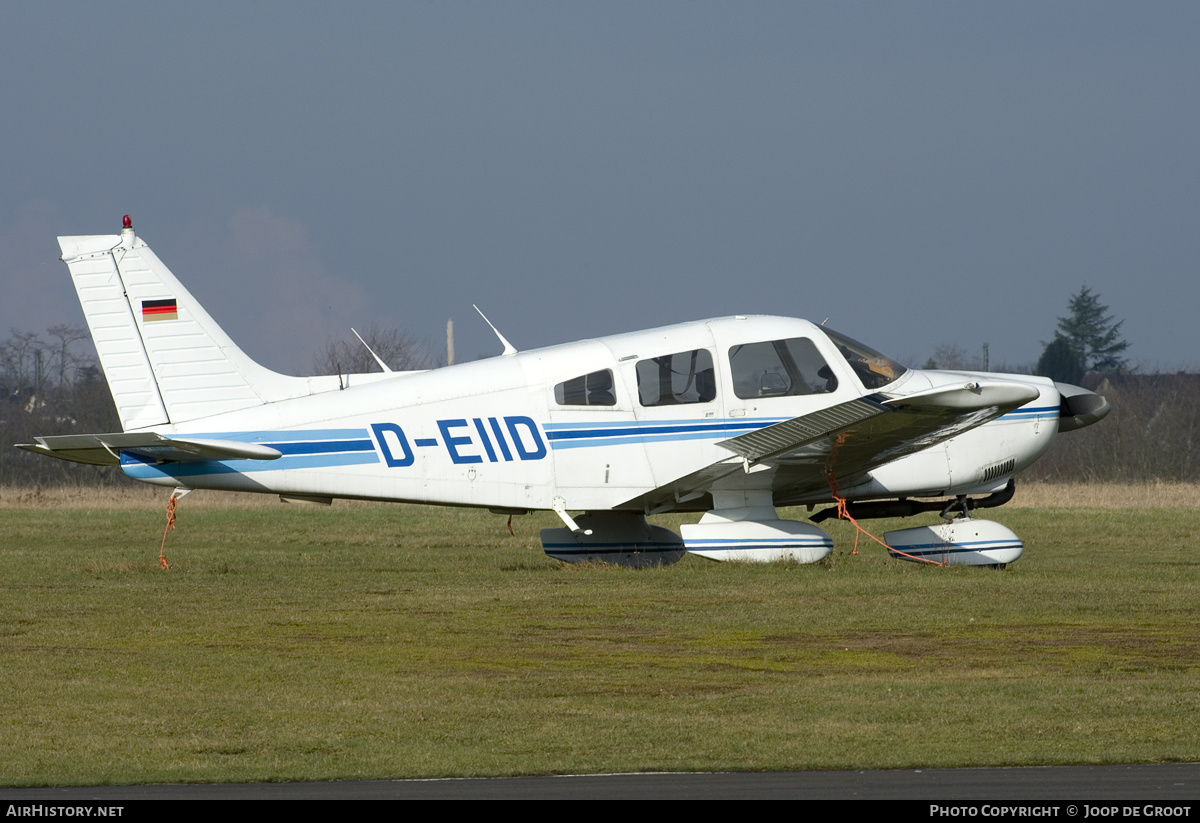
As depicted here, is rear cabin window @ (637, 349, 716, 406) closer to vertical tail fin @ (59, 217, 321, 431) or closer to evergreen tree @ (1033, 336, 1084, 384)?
vertical tail fin @ (59, 217, 321, 431)

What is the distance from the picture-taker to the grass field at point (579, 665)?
6.58 meters

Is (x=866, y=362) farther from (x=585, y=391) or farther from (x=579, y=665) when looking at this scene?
(x=579, y=665)

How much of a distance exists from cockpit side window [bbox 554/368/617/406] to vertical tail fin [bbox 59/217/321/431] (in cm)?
278

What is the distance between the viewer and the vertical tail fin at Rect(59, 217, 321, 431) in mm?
13422

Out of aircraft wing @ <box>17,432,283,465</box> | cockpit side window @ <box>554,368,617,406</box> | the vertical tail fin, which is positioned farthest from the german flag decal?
cockpit side window @ <box>554,368,617,406</box>

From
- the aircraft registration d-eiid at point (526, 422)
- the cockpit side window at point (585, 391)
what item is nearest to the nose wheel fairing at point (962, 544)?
the aircraft registration d-eiid at point (526, 422)

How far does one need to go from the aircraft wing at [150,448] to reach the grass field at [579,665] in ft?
4.17

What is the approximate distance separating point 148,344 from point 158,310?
1.16 feet

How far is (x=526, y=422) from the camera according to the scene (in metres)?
13.6

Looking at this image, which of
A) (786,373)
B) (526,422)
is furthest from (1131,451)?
(526,422)

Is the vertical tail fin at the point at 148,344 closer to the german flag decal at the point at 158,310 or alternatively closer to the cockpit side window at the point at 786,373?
the german flag decal at the point at 158,310

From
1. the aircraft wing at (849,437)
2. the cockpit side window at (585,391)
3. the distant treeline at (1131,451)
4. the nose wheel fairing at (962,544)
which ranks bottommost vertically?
the distant treeline at (1131,451)

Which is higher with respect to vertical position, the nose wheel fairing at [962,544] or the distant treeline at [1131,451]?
the nose wheel fairing at [962,544]
